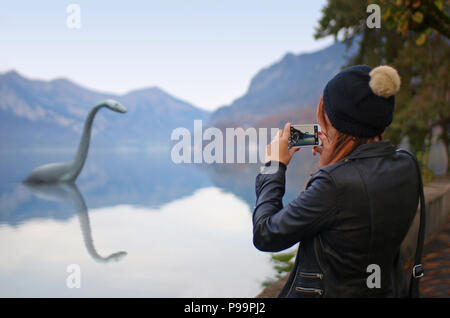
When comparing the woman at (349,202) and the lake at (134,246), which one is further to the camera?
the lake at (134,246)

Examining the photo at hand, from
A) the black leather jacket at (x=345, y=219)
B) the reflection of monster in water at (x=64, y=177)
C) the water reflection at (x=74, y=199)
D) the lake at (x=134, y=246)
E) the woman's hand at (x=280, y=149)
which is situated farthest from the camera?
the reflection of monster in water at (x=64, y=177)

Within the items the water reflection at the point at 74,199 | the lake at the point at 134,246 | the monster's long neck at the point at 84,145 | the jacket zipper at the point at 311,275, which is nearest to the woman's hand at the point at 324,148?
the jacket zipper at the point at 311,275

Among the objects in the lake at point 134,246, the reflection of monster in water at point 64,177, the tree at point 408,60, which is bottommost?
the lake at point 134,246

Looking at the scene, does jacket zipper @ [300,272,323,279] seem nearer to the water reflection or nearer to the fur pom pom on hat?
the fur pom pom on hat

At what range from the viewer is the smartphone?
1036 mm

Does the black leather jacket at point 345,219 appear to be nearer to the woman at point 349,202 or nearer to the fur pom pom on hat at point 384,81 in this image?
the woman at point 349,202

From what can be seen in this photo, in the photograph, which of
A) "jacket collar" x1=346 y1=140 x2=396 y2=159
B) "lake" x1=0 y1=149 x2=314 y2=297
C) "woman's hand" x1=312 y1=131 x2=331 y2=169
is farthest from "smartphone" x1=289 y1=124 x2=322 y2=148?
"lake" x1=0 y1=149 x2=314 y2=297

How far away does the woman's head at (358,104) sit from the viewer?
2.86 ft

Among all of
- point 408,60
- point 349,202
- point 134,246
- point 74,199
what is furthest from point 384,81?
point 74,199

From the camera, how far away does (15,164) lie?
13234 millimetres

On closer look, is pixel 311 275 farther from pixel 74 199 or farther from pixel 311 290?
pixel 74 199
